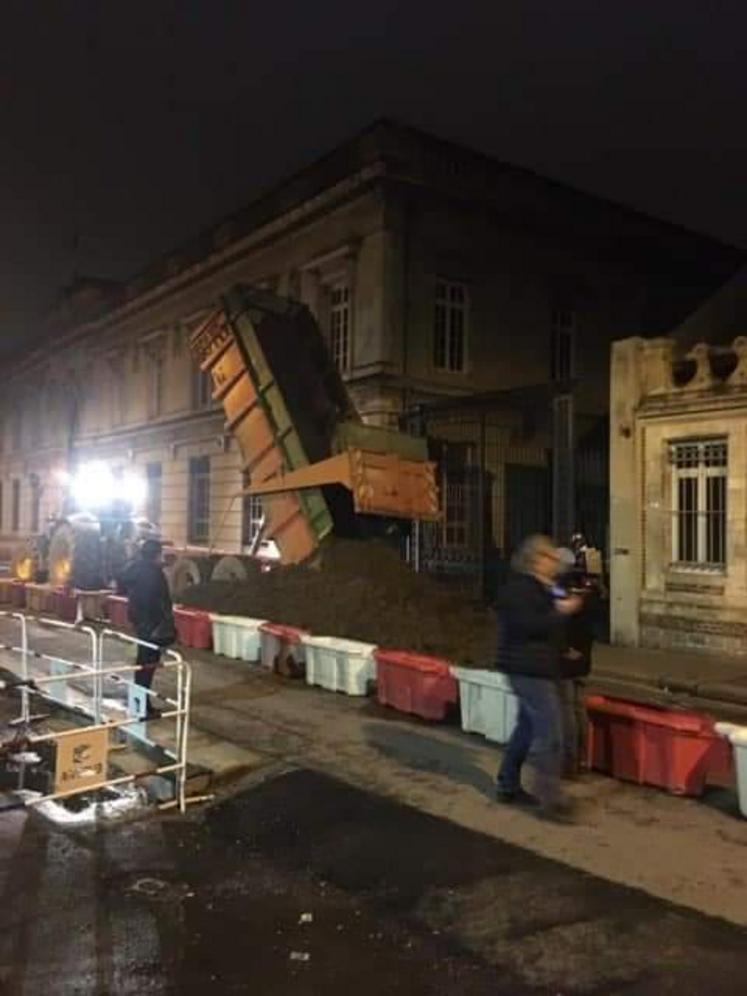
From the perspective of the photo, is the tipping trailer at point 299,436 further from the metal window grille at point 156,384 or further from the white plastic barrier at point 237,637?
the metal window grille at point 156,384

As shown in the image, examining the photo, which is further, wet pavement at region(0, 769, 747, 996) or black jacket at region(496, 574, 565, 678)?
black jacket at region(496, 574, 565, 678)

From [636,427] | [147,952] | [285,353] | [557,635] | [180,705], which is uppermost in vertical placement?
[285,353]

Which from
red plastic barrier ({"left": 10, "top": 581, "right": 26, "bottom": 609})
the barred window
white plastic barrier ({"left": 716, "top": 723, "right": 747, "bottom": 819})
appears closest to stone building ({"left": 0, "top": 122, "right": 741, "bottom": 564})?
the barred window

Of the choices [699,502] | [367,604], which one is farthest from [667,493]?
[367,604]

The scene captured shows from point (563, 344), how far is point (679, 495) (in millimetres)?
10812

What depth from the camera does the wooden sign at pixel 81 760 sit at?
21.7 ft

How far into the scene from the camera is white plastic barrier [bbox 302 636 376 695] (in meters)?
11.1

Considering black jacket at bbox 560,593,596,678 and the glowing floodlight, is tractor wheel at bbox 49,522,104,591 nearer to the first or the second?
the glowing floodlight

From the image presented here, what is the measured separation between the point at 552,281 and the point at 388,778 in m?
19.4

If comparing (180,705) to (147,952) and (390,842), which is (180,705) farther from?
(147,952)

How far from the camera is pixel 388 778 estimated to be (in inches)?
306

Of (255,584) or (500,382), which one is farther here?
(500,382)

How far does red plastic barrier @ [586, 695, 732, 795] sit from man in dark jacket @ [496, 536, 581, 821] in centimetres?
96

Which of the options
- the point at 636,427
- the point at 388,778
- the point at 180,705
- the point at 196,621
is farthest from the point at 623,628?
the point at 180,705
